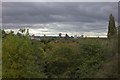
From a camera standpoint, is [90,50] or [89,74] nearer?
[89,74]

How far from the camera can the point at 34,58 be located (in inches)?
451

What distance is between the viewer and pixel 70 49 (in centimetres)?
1239

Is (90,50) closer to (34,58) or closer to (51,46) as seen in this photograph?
(51,46)

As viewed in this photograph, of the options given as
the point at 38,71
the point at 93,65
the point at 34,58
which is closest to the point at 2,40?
the point at 34,58

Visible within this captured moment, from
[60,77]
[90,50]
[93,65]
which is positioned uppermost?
[90,50]

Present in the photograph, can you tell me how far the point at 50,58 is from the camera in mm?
12188

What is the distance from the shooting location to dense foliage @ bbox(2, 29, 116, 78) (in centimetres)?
1117

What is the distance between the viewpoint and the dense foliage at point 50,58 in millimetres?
11172

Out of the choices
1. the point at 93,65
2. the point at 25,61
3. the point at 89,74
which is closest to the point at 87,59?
the point at 93,65

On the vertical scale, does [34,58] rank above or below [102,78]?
above

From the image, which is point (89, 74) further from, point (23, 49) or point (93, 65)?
point (23, 49)

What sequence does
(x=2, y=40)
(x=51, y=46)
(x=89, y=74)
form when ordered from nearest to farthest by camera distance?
(x=89, y=74) → (x=2, y=40) → (x=51, y=46)

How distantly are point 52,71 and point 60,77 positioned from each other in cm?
105

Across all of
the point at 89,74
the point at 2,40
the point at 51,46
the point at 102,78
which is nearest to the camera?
the point at 102,78
